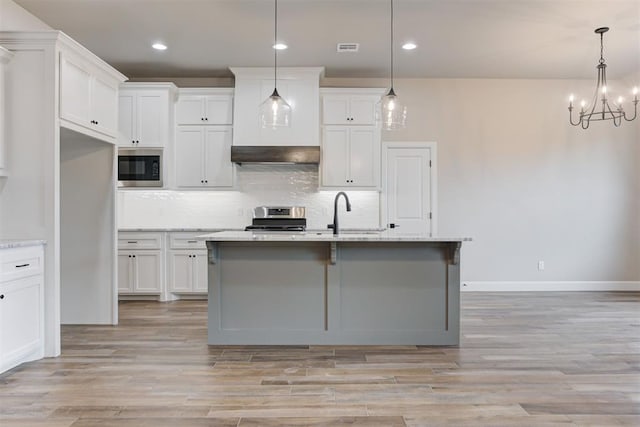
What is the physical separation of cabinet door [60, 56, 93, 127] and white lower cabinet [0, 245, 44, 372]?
1.07 meters

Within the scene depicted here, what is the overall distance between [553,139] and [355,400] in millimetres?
4900

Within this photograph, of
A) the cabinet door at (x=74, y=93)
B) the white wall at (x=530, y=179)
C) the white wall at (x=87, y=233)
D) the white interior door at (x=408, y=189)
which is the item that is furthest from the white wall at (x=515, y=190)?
the cabinet door at (x=74, y=93)

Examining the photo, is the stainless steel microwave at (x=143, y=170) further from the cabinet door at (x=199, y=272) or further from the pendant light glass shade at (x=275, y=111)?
the pendant light glass shade at (x=275, y=111)

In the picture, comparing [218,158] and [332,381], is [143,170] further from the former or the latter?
[332,381]

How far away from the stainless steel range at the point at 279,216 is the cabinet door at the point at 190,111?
1383 mm

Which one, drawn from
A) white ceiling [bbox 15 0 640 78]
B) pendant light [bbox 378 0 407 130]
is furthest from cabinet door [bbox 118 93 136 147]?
pendant light [bbox 378 0 407 130]

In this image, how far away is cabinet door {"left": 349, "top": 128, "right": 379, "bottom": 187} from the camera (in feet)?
16.9

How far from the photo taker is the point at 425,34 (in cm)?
412

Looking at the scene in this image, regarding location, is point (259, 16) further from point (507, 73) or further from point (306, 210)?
point (507, 73)

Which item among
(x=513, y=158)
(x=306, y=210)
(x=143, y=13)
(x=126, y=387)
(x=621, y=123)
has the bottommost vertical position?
(x=126, y=387)

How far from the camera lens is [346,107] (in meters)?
5.16

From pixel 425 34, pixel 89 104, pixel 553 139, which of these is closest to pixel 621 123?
pixel 553 139

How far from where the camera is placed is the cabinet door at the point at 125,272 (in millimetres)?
4836

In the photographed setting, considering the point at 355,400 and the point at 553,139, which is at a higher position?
the point at 553,139
